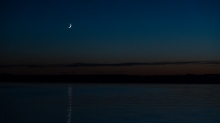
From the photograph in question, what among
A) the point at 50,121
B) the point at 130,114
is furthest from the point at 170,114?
the point at 50,121

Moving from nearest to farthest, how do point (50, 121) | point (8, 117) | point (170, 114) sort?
1. point (50, 121)
2. point (8, 117)
3. point (170, 114)

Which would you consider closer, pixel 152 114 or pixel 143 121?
pixel 143 121

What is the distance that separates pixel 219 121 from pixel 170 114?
15.2ft

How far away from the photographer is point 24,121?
81.2ft

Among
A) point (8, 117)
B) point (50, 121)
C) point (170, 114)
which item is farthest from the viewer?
point (170, 114)

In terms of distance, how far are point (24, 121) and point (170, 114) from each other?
11328 mm

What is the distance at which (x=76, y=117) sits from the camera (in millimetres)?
26875

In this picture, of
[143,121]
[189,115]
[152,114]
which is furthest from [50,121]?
[189,115]

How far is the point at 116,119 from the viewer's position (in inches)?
1017

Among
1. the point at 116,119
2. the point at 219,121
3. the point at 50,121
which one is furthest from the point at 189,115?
the point at 50,121

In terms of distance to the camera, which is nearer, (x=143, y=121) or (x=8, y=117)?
(x=143, y=121)

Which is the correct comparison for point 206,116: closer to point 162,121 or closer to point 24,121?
point 162,121

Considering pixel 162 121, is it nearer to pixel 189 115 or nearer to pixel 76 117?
pixel 189 115

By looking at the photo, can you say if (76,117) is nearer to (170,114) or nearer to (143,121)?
(143,121)
